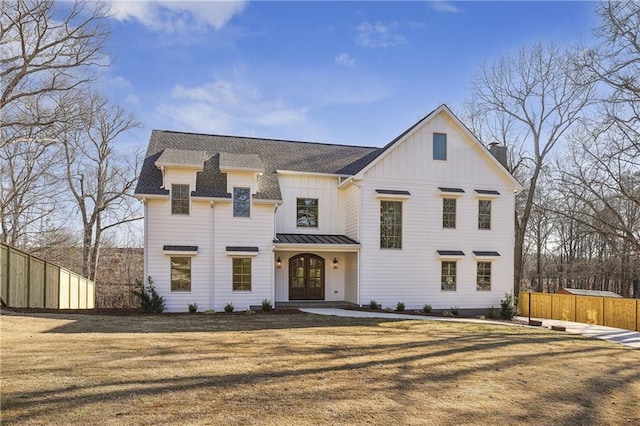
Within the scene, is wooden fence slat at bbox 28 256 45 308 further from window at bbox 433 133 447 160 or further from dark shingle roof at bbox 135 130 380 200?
window at bbox 433 133 447 160

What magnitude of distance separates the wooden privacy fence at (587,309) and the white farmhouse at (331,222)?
3332 mm

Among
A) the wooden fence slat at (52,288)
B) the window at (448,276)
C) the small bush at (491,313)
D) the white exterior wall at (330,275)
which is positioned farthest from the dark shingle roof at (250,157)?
the small bush at (491,313)

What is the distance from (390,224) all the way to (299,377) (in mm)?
13045

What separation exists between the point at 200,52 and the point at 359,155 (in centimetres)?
929

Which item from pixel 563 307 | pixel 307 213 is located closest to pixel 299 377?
pixel 307 213

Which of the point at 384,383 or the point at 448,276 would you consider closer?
the point at 384,383

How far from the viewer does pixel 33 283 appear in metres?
15.7

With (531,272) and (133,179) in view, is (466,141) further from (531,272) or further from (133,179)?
(531,272)

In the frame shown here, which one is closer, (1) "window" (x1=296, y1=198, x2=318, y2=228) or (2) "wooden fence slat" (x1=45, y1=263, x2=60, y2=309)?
(2) "wooden fence slat" (x1=45, y1=263, x2=60, y2=309)

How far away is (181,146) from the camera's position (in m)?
20.3

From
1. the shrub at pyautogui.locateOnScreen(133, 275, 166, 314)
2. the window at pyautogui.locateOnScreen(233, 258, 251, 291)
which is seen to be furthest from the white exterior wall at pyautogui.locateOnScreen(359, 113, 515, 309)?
the shrub at pyautogui.locateOnScreen(133, 275, 166, 314)

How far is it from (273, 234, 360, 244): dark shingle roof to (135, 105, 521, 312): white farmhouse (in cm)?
5

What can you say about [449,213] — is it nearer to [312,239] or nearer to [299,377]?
[312,239]

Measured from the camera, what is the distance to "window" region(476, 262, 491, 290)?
20219 mm
